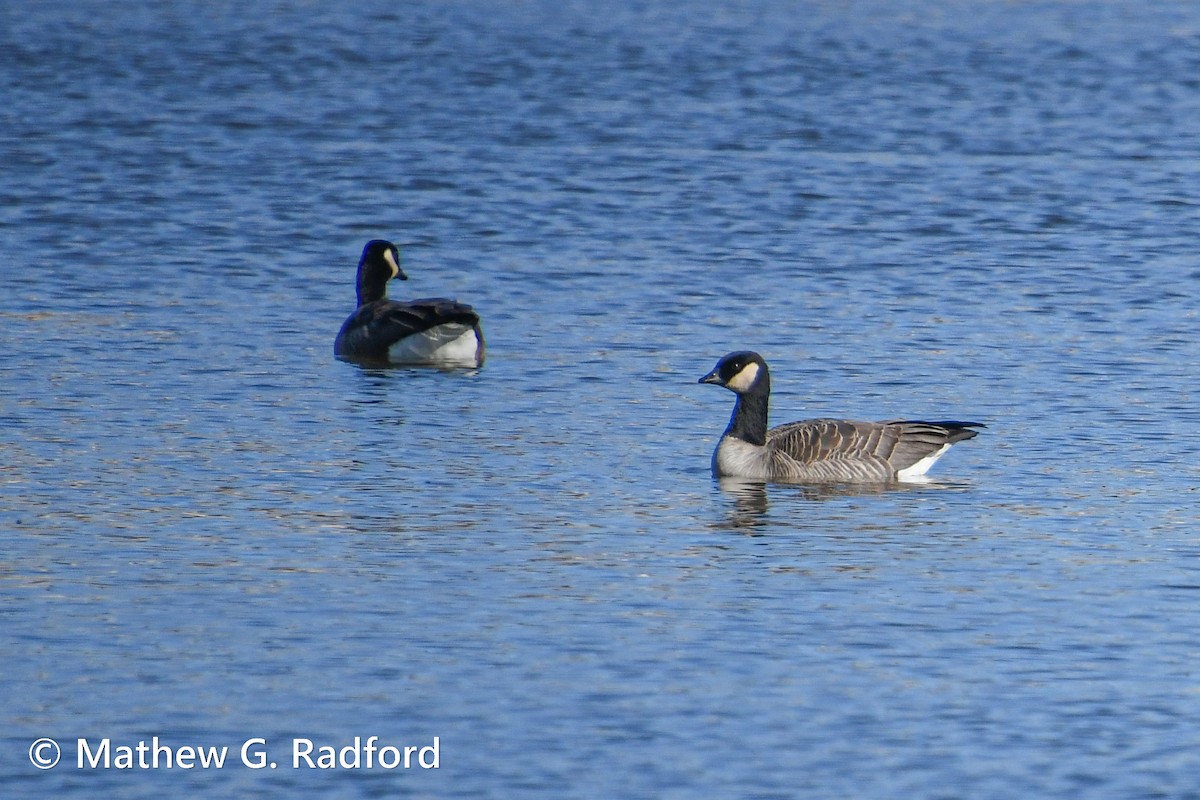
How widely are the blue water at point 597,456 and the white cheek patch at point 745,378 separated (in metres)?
0.65

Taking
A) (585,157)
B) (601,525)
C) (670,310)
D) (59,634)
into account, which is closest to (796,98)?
(585,157)

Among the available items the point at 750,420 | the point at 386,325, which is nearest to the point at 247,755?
the point at 750,420

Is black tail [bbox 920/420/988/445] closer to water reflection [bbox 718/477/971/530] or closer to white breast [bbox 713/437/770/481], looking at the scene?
water reflection [bbox 718/477/971/530]

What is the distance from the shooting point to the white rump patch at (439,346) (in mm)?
19031

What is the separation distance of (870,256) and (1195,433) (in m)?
9.10

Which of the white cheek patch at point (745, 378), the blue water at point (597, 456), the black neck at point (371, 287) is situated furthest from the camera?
the black neck at point (371, 287)

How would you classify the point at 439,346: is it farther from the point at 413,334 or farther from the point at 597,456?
the point at 597,456

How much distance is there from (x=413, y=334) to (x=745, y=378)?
4.80 m

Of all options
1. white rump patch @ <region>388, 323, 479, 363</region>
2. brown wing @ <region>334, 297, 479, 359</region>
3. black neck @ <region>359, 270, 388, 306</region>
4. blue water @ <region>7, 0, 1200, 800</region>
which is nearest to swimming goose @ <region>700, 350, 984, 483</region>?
blue water @ <region>7, 0, 1200, 800</region>

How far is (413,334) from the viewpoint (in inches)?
771

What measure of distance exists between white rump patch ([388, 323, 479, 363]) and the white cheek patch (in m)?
3.89

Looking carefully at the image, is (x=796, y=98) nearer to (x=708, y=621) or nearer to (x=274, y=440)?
(x=274, y=440)

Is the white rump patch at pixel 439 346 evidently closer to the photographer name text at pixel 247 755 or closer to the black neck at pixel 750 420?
the black neck at pixel 750 420

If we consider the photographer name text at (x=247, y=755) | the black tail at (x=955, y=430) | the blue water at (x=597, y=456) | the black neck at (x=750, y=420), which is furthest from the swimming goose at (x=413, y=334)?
the photographer name text at (x=247, y=755)
